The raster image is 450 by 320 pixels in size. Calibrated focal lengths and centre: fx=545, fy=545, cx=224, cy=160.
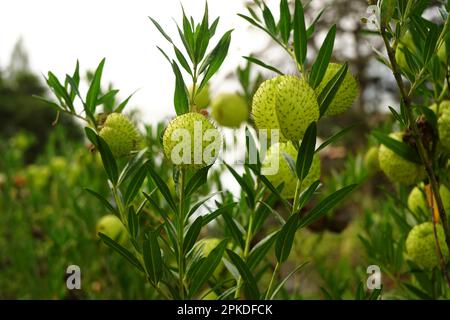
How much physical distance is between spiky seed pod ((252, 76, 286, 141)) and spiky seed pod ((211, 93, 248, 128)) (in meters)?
0.77

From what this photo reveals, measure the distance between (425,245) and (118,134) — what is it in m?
0.49

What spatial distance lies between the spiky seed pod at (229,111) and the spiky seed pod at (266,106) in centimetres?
77

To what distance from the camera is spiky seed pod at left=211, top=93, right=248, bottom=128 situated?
1448mm

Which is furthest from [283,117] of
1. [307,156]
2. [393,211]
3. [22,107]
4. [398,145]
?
[22,107]

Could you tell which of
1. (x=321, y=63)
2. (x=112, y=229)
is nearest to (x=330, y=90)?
(x=321, y=63)

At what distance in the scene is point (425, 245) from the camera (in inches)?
33.0

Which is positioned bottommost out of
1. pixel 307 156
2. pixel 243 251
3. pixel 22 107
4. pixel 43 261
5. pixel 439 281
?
pixel 43 261

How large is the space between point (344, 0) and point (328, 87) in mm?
9573

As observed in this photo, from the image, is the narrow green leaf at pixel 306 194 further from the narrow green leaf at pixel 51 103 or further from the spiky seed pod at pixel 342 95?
the narrow green leaf at pixel 51 103

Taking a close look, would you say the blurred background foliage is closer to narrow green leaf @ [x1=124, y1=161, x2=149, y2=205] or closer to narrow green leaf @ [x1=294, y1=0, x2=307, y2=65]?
narrow green leaf @ [x1=294, y1=0, x2=307, y2=65]

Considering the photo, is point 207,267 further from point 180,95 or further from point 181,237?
point 180,95

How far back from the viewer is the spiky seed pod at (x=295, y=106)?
0.60 m

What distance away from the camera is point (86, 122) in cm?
79

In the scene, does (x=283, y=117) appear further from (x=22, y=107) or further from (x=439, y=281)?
(x=22, y=107)
